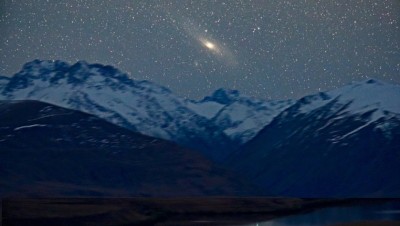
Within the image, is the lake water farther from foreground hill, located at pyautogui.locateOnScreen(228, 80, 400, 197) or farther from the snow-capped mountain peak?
the snow-capped mountain peak

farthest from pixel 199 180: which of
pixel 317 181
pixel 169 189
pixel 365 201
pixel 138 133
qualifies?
pixel 365 201

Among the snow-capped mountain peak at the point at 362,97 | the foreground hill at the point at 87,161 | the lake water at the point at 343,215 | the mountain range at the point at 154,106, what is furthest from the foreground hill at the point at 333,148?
the foreground hill at the point at 87,161

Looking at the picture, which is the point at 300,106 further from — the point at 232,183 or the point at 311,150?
the point at 232,183

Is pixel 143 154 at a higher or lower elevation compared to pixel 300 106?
lower

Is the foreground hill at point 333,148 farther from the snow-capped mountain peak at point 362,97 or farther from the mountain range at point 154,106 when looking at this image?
the mountain range at point 154,106

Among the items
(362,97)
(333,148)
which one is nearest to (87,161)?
(333,148)

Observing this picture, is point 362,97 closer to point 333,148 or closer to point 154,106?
point 333,148

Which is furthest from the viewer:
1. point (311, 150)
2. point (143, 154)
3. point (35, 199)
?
point (311, 150)
